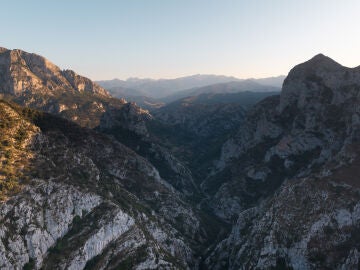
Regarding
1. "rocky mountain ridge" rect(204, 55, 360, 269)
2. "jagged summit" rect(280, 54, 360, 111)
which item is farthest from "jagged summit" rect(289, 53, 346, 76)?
"rocky mountain ridge" rect(204, 55, 360, 269)

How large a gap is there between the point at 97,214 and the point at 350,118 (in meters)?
106

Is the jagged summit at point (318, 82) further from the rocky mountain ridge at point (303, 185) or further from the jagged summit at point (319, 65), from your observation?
the rocky mountain ridge at point (303, 185)

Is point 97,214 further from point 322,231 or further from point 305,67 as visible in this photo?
point 305,67

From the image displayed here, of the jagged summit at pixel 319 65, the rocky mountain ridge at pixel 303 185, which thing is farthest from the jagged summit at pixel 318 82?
the rocky mountain ridge at pixel 303 185

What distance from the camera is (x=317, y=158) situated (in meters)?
155

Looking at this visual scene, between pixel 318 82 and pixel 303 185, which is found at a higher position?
pixel 318 82

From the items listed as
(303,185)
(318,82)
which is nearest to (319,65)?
(318,82)

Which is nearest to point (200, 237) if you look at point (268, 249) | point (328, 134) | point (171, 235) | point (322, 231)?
point (171, 235)

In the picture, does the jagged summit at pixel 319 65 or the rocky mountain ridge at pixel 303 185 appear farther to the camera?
the jagged summit at pixel 319 65

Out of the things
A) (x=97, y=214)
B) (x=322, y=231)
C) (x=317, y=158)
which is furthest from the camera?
(x=317, y=158)

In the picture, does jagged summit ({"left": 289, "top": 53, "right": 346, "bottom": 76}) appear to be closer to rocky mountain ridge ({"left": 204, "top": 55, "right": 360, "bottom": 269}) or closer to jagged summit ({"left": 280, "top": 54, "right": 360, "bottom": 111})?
jagged summit ({"left": 280, "top": 54, "right": 360, "bottom": 111})

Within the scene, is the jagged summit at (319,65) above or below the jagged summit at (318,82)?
above

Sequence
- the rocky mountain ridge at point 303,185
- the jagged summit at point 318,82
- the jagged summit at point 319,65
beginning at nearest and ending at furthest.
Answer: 1. the rocky mountain ridge at point 303,185
2. the jagged summit at point 318,82
3. the jagged summit at point 319,65

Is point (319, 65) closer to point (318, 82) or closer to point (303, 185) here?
point (318, 82)
